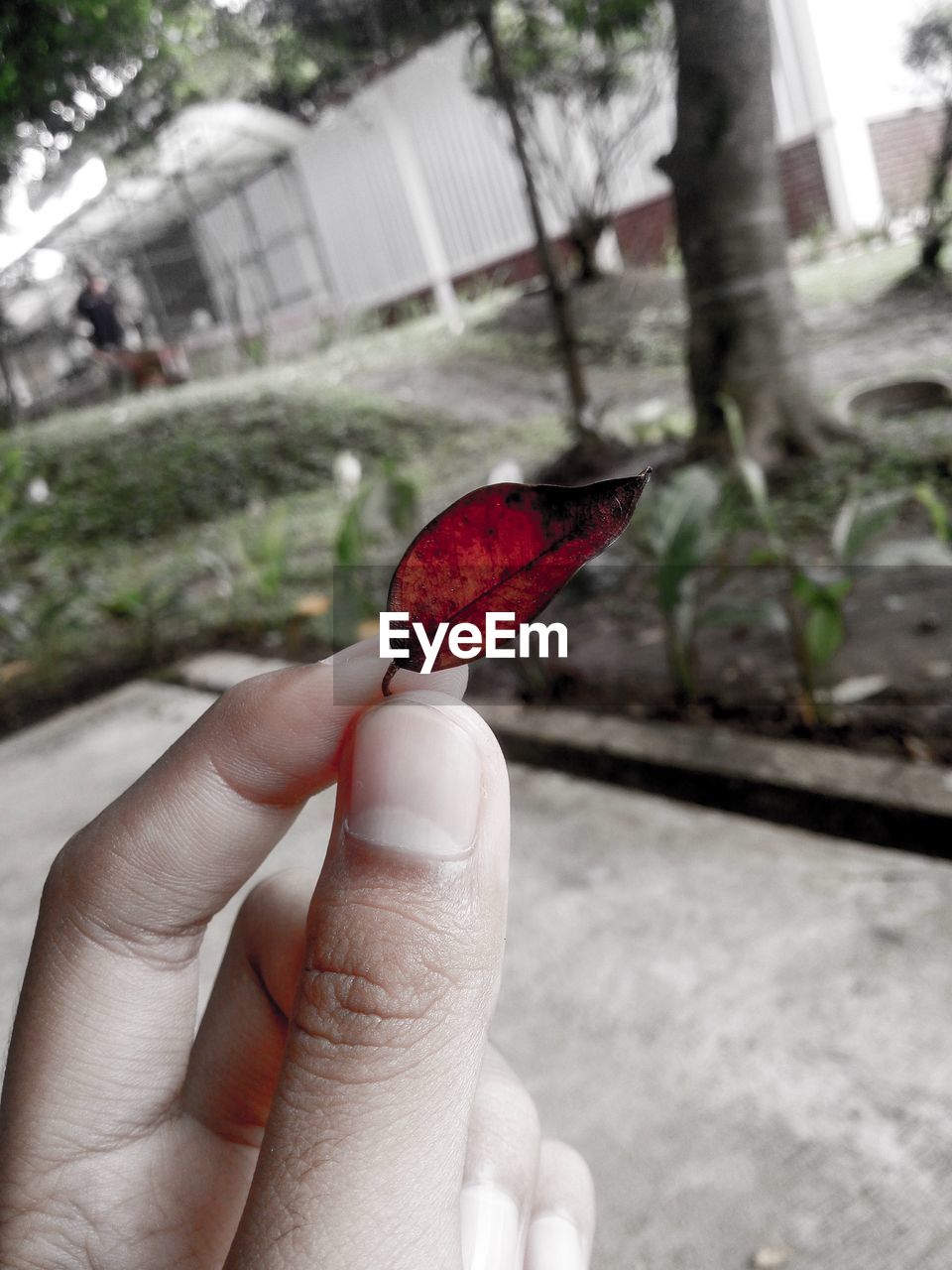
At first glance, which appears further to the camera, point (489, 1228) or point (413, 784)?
point (489, 1228)

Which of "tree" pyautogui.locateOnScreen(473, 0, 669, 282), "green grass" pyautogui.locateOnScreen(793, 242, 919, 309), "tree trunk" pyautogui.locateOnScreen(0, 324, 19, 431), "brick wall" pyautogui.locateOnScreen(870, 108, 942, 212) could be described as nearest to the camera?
"tree" pyautogui.locateOnScreen(473, 0, 669, 282)

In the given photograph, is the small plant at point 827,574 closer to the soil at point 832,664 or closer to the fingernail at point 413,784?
the soil at point 832,664

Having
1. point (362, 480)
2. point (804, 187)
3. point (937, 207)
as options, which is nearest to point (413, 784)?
point (362, 480)

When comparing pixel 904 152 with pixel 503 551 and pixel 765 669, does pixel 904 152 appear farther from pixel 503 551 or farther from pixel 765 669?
pixel 503 551

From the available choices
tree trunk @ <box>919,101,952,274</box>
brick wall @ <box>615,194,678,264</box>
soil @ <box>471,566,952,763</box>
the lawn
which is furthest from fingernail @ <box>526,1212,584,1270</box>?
brick wall @ <box>615,194,678,264</box>

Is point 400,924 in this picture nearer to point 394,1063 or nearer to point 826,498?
point 394,1063

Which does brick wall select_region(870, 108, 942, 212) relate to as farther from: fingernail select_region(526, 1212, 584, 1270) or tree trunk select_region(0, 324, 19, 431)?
tree trunk select_region(0, 324, 19, 431)

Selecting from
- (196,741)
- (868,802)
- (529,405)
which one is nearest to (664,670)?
(868,802)

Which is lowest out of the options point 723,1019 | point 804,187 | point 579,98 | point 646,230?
point 723,1019
